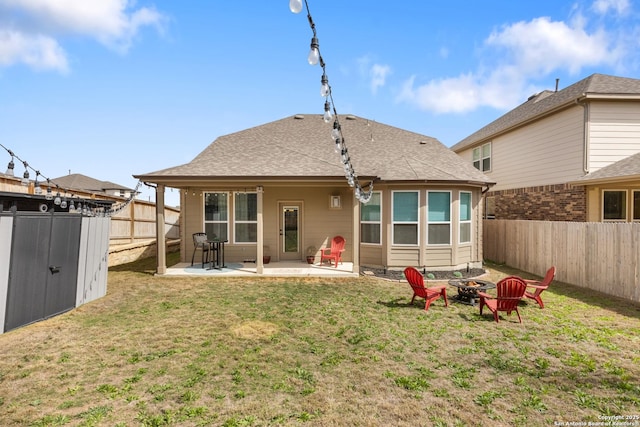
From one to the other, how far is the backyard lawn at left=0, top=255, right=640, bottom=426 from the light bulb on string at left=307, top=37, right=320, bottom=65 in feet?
12.3

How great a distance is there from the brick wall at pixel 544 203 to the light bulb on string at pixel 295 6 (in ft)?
41.5

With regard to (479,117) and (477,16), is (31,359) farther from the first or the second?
(479,117)

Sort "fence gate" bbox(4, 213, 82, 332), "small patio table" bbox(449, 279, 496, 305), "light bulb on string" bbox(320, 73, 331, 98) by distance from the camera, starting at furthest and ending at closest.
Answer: "small patio table" bbox(449, 279, 496, 305)
"fence gate" bbox(4, 213, 82, 332)
"light bulb on string" bbox(320, 73, 331, 98)

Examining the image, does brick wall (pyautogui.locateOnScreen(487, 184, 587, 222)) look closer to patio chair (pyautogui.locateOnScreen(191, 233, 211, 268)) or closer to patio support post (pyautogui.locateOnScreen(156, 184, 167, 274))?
patio chair (pyautogui.locateOnScreen(191, 233, 211, 268))

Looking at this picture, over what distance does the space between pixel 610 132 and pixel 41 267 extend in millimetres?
16741

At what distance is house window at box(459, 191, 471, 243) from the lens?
35.2 ft

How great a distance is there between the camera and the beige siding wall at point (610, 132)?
34.8 ft

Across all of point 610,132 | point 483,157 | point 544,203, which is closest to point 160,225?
point 544,203

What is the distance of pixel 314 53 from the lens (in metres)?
3.33

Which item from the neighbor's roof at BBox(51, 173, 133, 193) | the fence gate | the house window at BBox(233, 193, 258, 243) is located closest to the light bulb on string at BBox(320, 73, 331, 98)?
the fence gate

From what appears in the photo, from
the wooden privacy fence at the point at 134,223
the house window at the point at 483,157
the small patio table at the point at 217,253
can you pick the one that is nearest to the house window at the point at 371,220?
the small patio table at the point at 217,253

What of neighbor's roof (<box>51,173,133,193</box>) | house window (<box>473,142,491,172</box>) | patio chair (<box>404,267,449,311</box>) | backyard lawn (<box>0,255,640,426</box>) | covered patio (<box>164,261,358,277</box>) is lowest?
backyard lawn (<box>0,255,640,426</box>)

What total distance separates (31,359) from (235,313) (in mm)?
3066

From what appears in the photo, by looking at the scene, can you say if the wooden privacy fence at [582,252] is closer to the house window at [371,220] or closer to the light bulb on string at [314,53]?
the house window at [371,220]
